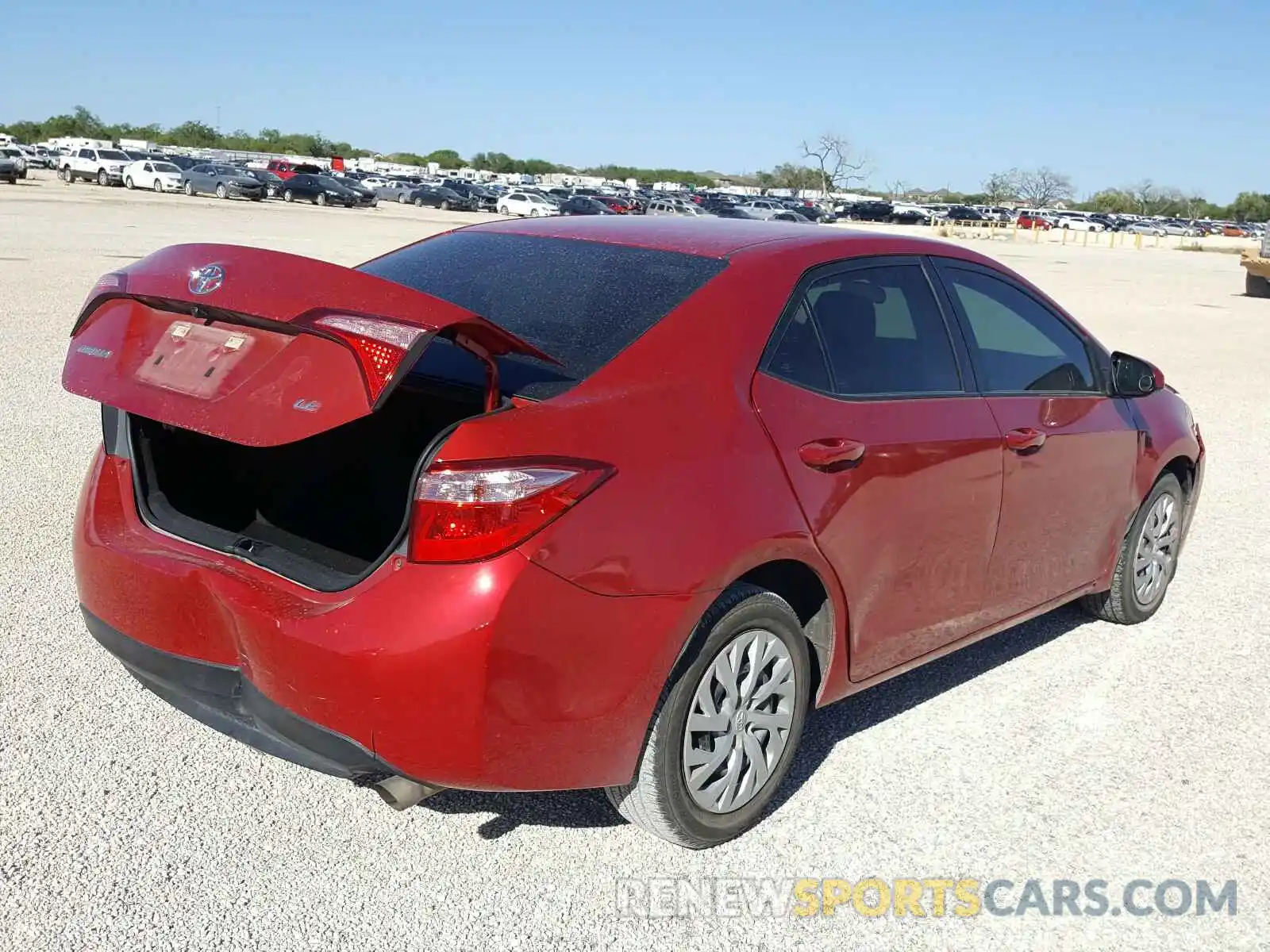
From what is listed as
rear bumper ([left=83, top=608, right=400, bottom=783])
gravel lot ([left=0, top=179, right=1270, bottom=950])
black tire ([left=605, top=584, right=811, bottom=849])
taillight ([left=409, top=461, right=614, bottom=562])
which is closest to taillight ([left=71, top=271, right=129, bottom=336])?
rear bumper ([left=83, top=608, right=400, bottom=783])

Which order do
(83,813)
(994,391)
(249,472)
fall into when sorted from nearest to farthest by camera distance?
(83,813)
(249,472)
(994,391)

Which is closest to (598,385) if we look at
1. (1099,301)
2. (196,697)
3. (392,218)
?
(196,697)

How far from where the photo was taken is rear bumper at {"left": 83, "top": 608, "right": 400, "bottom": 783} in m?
2.89

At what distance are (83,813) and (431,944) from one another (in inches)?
44.0

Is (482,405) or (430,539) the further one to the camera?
(482,405)

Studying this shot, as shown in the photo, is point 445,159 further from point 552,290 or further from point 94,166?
point 552,290

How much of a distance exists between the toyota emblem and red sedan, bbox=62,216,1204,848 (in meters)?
0.01

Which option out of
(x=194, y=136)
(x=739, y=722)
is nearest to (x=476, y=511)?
(x=739, y=722)

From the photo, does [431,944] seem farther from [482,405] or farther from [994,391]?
[994,391]

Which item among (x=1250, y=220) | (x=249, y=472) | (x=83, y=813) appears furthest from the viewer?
(x=1250, y=220)

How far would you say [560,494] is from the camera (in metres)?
2.81

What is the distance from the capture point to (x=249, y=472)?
150 inches

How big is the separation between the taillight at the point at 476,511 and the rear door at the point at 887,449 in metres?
0.81

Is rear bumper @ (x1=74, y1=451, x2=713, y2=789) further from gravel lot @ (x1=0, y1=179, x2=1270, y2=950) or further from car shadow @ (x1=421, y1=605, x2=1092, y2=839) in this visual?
car shadow @ (x1=421, y1=605, x2=1092, y2=839)
